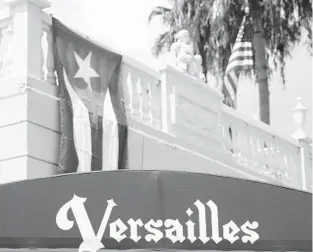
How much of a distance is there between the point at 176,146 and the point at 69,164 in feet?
7.16

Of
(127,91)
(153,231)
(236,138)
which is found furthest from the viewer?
(236,138)

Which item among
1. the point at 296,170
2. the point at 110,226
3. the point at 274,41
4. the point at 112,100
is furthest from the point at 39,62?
the point at 274,41

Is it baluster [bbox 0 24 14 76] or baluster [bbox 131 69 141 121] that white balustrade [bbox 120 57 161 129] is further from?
baluster [bbox 0 24 14 76]

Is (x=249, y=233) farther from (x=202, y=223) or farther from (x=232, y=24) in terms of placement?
(x=232, y=24)

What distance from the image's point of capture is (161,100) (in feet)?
31.2

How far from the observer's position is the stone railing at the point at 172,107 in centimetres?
759

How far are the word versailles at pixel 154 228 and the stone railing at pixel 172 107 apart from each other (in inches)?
104

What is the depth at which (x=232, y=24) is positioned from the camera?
796 inches

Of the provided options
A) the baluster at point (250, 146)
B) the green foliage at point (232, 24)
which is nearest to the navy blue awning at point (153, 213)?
the baluster at point (250, 146)

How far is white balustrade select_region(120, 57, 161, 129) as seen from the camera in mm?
8797

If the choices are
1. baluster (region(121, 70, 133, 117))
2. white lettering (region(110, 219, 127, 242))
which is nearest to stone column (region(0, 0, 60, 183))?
baluster (region(121, 70, 133, 117))

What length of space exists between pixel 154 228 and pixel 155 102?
191 inches

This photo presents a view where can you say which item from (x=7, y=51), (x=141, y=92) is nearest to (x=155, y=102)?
(x=141, y=92)

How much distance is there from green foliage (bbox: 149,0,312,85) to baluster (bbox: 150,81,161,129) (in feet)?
34.8
